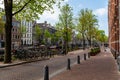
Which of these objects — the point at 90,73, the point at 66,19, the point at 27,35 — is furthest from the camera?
the point at 27,35

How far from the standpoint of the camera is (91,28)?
90562 mm

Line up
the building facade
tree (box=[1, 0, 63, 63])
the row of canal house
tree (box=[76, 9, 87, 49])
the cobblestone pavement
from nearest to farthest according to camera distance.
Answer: the cobblestone pavement < tree (box=[1, 0, 63, 63]) < tree (box=[76, 9, 87, 49]) < the row of canal house < the building facade

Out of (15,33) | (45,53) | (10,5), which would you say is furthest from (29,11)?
(15,33)

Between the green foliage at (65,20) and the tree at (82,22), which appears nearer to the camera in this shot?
the green foliage at (65,20)

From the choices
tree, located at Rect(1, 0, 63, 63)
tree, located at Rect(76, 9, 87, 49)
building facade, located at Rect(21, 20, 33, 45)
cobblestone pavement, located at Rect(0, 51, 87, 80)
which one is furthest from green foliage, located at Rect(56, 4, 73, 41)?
building facade, located at Rect(21, 20, 33, 45)

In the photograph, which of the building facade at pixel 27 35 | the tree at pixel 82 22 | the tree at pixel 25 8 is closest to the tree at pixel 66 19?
the tree at pixel 82 22

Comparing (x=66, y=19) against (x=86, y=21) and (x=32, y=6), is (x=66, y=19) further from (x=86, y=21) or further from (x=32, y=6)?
(x=32, y=6)

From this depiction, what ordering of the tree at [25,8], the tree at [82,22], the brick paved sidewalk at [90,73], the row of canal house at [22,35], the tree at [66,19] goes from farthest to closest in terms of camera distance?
1. the row of canal house at [22,35]
2. the tree at [82,22]
3. the tree at [66,19]
4. the tree at [25,8]
5. the brick paved sidewalk at [90,73]

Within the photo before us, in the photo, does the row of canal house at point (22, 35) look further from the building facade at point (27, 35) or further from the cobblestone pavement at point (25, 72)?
the cobblestone pavement at point (25, 72)

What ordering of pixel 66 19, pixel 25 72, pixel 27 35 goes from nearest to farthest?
pixel 25 72, pixel 66 19, pixel 27 35

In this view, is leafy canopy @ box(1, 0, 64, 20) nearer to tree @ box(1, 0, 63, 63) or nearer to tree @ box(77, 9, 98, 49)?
tree @ box(1, 0, 63, 63)

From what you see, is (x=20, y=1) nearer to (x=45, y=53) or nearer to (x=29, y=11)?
(x=29, y=11)

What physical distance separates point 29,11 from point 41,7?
188 centimetres

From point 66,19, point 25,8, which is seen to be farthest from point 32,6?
point 66,19
